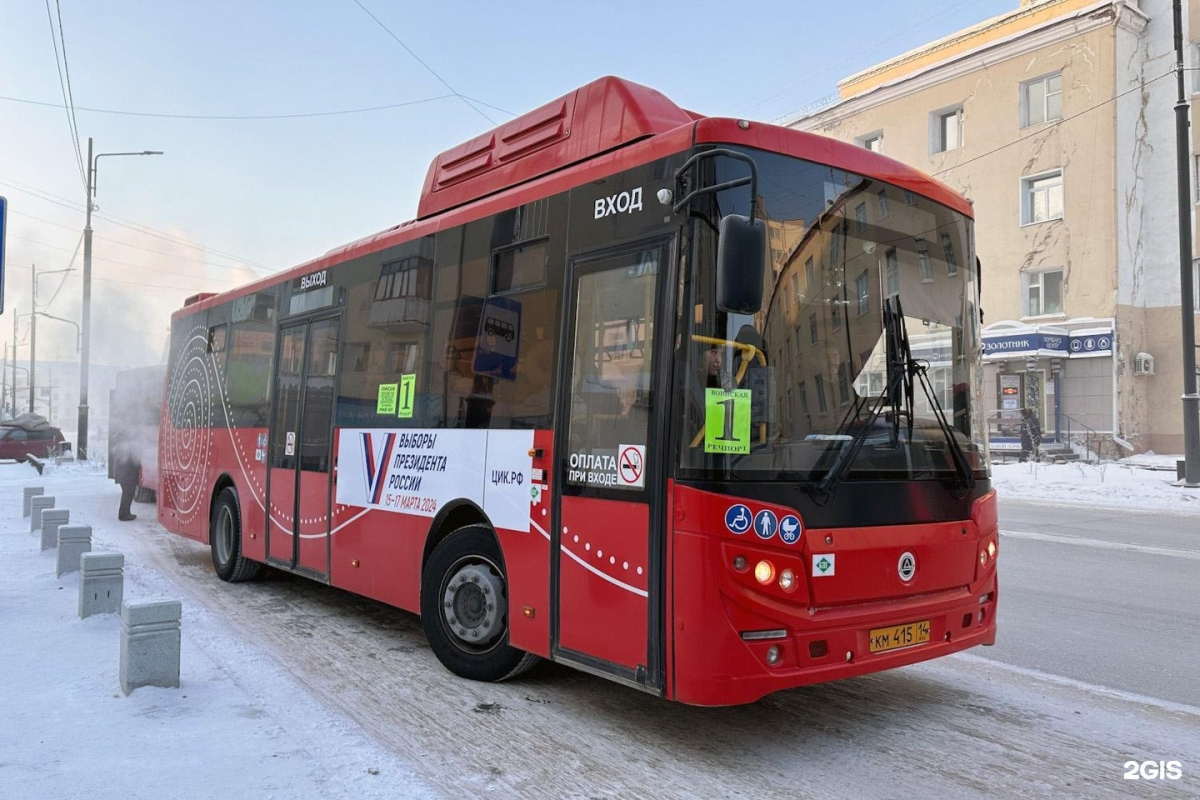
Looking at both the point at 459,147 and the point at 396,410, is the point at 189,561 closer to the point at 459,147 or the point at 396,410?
the point at 396,410

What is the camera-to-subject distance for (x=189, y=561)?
35.1 feet

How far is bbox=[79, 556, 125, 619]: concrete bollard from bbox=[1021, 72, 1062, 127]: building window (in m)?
29.2

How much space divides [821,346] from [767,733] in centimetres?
205

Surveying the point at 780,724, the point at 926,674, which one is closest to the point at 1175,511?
the point at 926,674

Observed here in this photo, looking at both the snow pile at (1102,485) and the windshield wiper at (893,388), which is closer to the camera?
the windshield wiper at (893,388)

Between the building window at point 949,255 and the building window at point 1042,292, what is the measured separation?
2584 centimetres

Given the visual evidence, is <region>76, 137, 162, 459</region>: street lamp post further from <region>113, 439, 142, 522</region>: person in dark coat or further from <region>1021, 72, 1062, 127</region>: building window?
<region>1021, 72, 1062, 127</region>: building window

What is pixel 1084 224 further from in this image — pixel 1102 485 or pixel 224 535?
pixel 224 535

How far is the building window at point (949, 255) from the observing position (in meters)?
5.22

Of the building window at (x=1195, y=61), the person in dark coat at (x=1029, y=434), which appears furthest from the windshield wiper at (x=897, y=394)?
the building window at (x=1195, y=61)

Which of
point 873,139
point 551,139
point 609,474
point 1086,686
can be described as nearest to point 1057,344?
point 873,139

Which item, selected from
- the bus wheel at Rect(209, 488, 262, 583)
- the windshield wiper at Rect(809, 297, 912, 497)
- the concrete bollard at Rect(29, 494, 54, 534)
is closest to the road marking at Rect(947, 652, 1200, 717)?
the windshield wiper at Rect(809, 297, 912, 497)

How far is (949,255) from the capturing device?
5.27 metres
